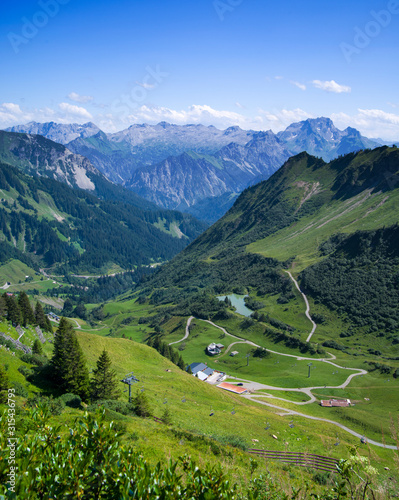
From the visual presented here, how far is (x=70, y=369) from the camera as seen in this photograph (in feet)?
150

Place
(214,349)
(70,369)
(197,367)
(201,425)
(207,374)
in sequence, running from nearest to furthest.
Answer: (70,369) < (201,425) < (207,374) < (197,367) < (214,349)

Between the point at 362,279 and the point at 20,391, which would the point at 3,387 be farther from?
the point at 362,279

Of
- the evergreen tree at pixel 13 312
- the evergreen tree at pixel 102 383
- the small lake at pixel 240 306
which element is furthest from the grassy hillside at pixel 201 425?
the small lake at pixel 240 306

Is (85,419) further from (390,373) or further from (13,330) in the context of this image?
(390,373)

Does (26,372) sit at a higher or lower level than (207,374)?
higher

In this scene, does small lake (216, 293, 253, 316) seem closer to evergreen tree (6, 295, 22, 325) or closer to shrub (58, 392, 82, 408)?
evergreen tree (6, 295, 22, 325)

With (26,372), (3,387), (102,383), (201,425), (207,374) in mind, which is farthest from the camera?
(207,374)

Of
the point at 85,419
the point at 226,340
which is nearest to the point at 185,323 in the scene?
the point at 226,340

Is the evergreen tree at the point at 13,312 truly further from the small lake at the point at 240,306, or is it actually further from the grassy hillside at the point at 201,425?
the small lake at the point at 240,306

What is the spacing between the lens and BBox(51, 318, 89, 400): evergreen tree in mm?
45906

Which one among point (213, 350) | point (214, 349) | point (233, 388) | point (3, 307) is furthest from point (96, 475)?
point (214, 349)

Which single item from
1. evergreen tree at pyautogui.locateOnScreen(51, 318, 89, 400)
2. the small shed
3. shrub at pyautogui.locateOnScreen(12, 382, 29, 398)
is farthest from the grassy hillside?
the small shed

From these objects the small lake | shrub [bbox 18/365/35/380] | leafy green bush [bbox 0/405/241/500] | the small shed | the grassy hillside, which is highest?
leafy green bush [bbox 0/405/241/500]

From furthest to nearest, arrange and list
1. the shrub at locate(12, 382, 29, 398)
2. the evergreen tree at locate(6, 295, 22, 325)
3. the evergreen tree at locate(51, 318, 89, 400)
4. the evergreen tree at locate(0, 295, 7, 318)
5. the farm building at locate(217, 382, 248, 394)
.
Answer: the farm building at locate(217, 382, 248, 394), the evergreen tree at locate(6, 295, 22, 325), the evergreen tree at locate(0, 295, 7, 318), the evergreen tree at locate(51, 318, 89, 400), the shrub at locate(12, 382, 29, 398)
